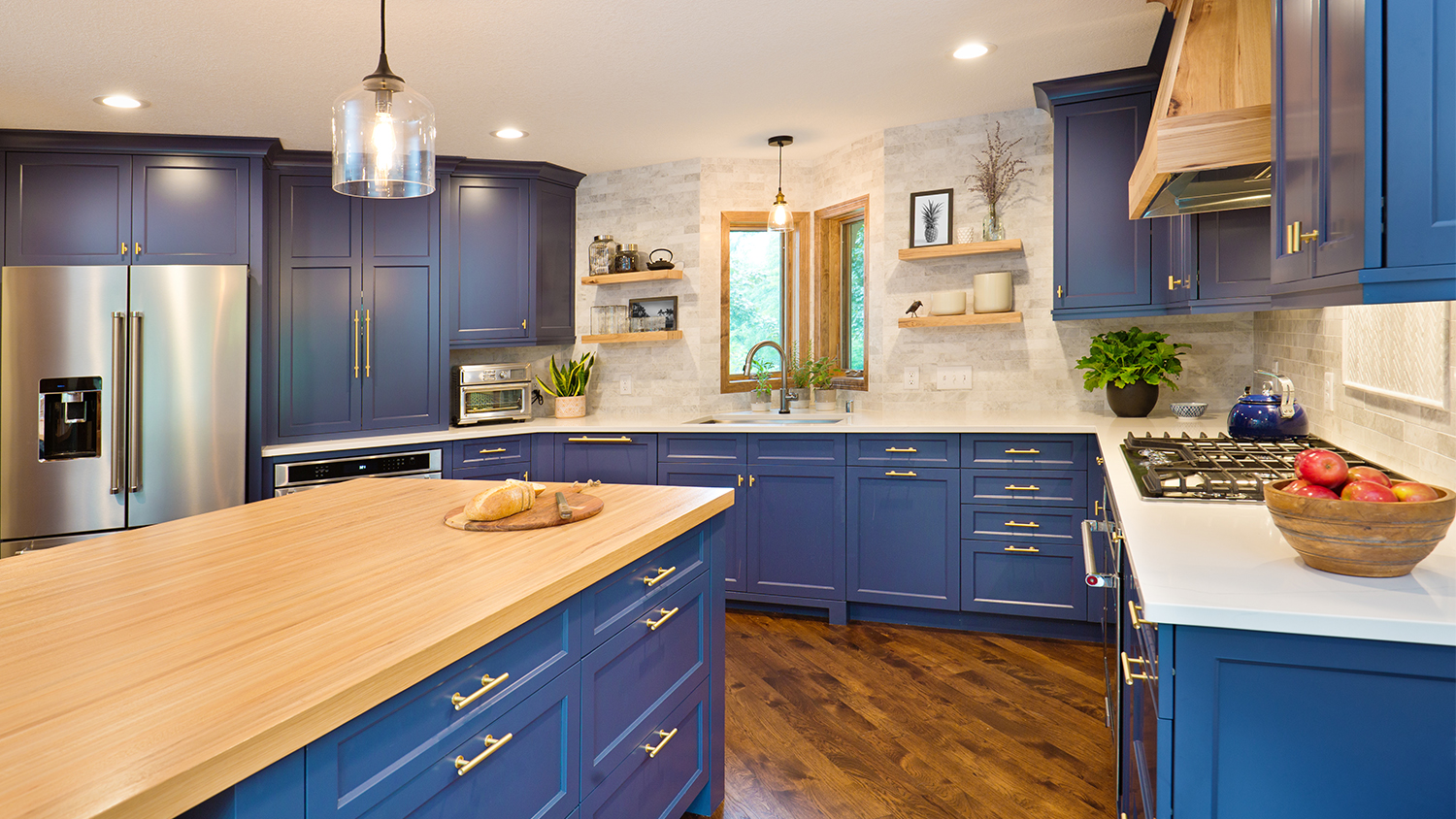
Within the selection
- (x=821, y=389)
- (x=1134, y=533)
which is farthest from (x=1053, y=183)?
(x=1134, y=533)

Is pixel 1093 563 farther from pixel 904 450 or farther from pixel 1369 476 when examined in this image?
pixel 904 450

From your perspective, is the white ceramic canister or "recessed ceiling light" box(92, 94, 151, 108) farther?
the white ceramic canister

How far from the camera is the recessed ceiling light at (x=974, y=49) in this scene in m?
3.05

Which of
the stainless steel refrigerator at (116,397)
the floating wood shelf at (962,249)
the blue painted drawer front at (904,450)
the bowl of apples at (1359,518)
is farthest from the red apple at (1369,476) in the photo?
the stainless steel refrigerator at (116,397)

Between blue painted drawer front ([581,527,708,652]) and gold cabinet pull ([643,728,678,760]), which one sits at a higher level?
blue painted drawer front ([581,527,708,652])

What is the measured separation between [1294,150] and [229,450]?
4179mm

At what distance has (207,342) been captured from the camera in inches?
150

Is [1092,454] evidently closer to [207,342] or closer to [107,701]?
[107,701]

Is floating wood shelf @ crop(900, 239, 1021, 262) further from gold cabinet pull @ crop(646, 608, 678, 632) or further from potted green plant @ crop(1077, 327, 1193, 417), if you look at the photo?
gold cabinet pull @ crop(646, 608, 678, 632)

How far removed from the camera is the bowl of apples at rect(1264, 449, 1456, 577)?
1.19 meters

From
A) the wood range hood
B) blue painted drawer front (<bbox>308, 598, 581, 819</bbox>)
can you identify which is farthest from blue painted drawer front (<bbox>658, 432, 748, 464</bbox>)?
blue painted drawer front (<bbox>308, 598, 581, 819</bbox>)

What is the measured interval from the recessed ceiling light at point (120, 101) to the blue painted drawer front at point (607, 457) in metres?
2.32

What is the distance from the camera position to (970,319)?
12.8ft

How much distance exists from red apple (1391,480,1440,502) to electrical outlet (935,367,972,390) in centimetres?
291
